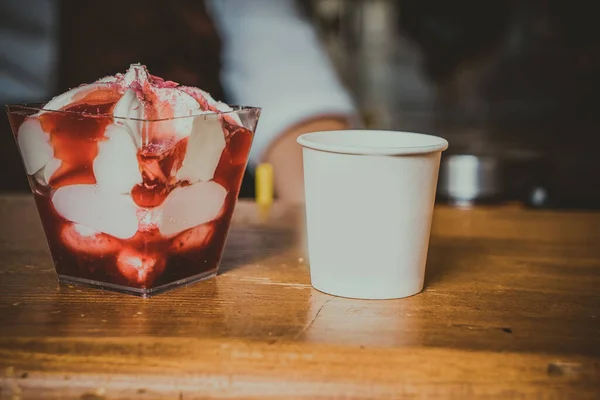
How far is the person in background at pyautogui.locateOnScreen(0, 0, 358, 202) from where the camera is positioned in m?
1.79

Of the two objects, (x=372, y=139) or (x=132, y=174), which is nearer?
(x=132, y=174)

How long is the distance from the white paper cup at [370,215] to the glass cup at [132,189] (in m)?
0.09

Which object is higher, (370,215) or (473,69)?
(370,215)

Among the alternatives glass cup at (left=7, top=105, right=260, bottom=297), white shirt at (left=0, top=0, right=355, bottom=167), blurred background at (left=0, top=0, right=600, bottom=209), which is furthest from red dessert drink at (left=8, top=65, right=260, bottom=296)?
blurred background at (left=0, top=0, right=600, bottom=209)

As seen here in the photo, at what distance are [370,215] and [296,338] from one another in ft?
0.48

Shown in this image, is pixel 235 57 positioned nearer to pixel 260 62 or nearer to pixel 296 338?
pixel 260 62

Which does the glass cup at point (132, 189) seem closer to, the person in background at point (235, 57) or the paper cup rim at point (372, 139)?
the paper cup rim at point (372, 139)

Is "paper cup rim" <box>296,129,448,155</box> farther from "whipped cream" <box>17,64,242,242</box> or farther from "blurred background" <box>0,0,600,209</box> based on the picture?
"blurred background" <box>0,0,600,209</box>

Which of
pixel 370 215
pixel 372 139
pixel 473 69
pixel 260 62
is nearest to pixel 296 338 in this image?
pixel 370 215

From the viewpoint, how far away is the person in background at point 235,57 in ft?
5.88

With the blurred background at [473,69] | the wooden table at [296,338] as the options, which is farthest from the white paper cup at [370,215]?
the blurred background at [473,69]

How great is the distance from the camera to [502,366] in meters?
0.52

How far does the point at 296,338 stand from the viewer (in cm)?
55

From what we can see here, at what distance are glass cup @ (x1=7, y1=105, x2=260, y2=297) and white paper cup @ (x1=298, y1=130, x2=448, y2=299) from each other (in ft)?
0.29
